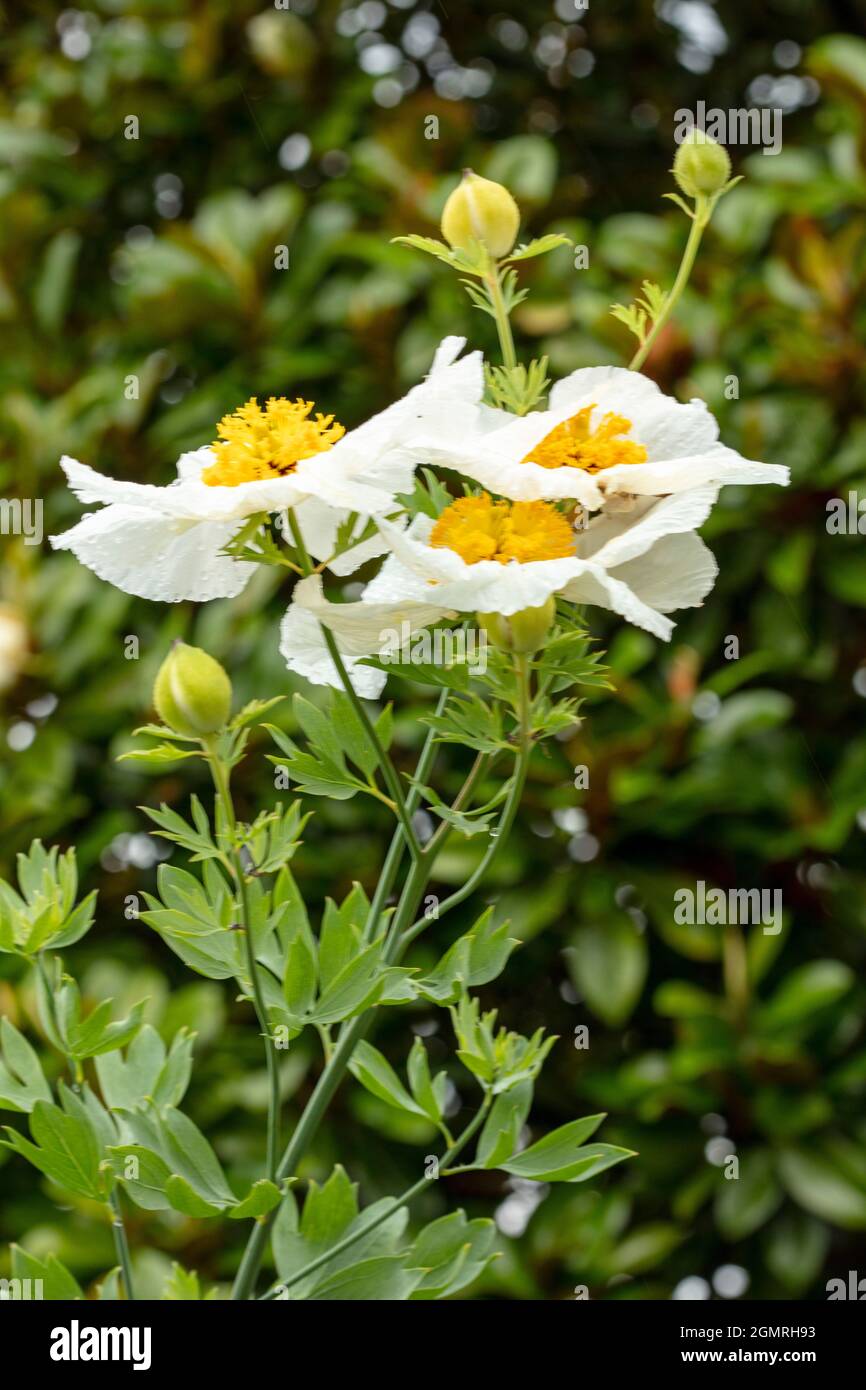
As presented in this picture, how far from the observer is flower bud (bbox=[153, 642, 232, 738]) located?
469 millimetres

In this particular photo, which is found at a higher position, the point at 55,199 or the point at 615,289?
the point at 55,199

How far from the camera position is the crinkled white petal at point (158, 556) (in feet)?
1.63

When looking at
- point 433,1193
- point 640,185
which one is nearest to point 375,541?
point 433,1193

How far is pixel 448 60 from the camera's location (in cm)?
160

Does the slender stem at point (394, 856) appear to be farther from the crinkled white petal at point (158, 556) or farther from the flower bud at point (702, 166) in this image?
the flower bud at point (702, 166)

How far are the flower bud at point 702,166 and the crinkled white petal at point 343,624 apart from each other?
7.5 inches

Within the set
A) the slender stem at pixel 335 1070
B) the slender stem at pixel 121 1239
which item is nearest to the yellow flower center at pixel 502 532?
the slender stem at pixel 335 1070

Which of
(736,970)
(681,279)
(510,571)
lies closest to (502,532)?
(510,571)

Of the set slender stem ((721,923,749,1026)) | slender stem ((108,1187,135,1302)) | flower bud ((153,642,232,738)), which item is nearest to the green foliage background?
slender stem ((721,923,749,1026))

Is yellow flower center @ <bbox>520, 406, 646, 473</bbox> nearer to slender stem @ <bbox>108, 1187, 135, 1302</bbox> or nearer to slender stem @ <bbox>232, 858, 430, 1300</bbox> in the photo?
slender stem @ <bbox>232, 858, 430, 1300</bbox>

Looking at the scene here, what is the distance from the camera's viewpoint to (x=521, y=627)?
445mm
